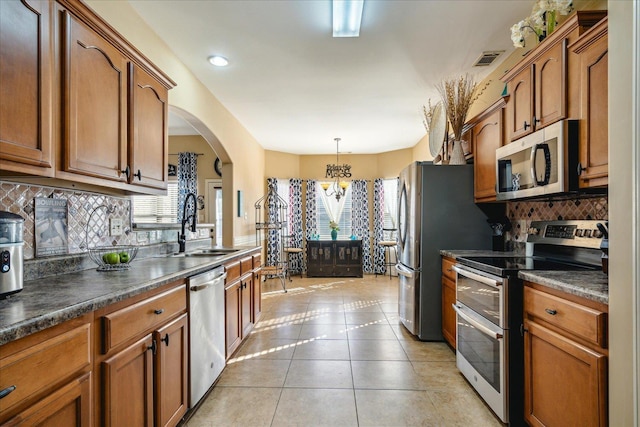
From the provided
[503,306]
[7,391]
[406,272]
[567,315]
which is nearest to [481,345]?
[503,306]

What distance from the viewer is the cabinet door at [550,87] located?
196 cm

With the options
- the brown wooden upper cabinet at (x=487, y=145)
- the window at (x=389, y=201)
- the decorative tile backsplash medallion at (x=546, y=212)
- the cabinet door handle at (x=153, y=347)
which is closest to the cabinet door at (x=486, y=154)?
the brown wooden upper cabinet at (x=487, y=145)

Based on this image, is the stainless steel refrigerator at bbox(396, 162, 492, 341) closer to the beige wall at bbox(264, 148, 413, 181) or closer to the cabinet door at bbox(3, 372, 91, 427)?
the cabinet door at bbox(3, 372, 91, 427)

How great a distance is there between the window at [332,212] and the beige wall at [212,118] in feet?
4.91

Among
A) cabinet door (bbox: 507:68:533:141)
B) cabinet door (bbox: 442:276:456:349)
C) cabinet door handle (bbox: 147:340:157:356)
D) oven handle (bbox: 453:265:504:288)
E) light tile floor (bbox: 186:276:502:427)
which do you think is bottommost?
light tile floor (bbox: 186:276:502:427)

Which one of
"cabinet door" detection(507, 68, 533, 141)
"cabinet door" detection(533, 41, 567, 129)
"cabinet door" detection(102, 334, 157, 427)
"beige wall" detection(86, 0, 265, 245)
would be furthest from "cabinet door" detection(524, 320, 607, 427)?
"beige wall" detection(86, 0, 265, 245)

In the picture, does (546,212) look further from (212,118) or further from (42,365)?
(212,118)

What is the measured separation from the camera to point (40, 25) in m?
1.33

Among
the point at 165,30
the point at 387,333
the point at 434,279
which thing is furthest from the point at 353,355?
the point at 165,30

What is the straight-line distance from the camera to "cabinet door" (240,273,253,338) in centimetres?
307

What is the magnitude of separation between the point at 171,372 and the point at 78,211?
112 centimetres

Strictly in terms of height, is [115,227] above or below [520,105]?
below

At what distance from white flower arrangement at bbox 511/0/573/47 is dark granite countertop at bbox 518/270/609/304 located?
160 centimetres

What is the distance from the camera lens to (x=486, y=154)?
9.79ft
